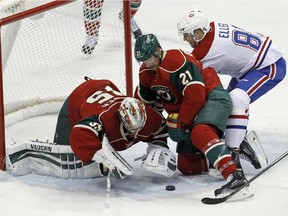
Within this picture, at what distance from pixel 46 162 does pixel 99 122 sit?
445 millimetres

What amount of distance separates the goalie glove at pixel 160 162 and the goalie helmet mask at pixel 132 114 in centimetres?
21

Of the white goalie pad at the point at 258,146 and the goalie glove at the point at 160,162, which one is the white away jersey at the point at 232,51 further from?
the goalie glove at the point at 160,162

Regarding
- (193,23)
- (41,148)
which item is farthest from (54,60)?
(193,23)

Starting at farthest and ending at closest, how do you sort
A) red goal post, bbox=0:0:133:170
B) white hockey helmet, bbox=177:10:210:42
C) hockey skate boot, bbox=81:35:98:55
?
hockey skate boot, bbox=81:35:98:55 → red goal post, bbox=0:0:133:170 → white hockey helmet, bbox=177:10:210:42

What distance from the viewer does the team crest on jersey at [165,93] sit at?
13.0ft

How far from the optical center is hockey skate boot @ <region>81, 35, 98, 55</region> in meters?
5.41

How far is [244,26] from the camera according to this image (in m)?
6.86

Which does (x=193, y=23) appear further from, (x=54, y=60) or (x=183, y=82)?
(x=54, y=60)

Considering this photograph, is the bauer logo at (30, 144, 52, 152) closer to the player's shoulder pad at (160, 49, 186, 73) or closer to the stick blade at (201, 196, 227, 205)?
the player's shoulder pad at (160, 49, 186, 73)

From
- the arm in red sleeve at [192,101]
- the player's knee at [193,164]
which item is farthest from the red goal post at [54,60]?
the arm in red sleeve at [192,101]

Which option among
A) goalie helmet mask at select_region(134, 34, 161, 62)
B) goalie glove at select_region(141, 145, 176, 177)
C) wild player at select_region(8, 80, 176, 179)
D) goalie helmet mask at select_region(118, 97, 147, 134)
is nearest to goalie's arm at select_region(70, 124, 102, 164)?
wild player at select_region(8, 80, 176, 179)

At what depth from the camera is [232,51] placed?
4277 millimetres

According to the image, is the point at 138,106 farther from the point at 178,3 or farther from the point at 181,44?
the point at 178,3

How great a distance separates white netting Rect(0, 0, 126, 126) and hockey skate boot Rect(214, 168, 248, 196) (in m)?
1.40
